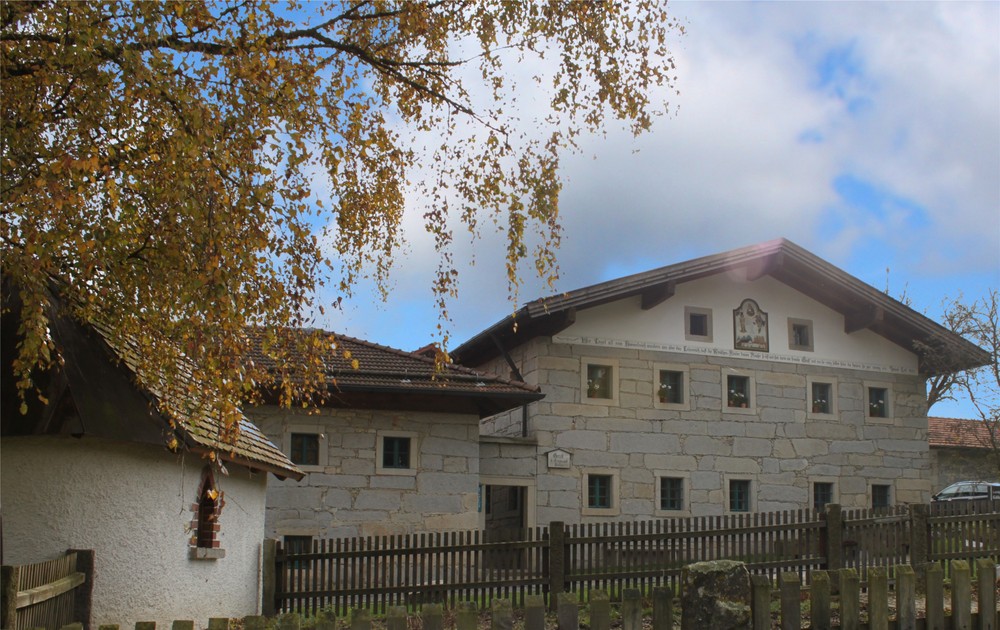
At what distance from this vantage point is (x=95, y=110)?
7969mm

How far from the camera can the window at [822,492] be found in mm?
23547

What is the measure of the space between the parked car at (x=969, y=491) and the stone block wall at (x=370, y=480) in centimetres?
1694

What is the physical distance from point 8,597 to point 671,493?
1674 centimetres

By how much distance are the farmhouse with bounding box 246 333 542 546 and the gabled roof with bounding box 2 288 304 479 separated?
808cm

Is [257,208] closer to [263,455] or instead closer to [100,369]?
[100,369]

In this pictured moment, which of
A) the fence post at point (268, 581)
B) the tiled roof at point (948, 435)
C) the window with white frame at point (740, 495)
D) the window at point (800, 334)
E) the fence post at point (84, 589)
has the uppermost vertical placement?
the window at point (800, 334)

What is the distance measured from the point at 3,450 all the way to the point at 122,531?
1.29 m

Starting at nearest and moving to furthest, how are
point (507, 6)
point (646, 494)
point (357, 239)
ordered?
point (507, 6), point (357, 239), point (646, 494)

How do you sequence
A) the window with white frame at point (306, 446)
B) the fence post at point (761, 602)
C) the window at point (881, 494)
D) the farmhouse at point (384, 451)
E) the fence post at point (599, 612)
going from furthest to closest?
the window at point (881, 494) < the window with white frame at point (306, 446) < the farmhouse at point (384, 451) < the fence post at point (761, 602) < the fence post at point (599, 612)

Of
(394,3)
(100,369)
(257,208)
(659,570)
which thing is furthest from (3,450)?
(659,570)

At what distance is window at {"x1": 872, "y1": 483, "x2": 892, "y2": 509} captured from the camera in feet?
79.4

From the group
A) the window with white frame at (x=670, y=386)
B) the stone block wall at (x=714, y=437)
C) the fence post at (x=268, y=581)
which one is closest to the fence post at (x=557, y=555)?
the fence post at (x=268, y=581)

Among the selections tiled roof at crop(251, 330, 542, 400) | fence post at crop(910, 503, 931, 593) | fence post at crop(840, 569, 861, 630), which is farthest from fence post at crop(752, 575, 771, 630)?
tiled roof at crop(251, 330, 542, 400)

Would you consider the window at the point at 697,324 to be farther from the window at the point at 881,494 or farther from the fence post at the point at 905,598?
the fence post at the point at 905,598
